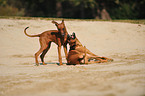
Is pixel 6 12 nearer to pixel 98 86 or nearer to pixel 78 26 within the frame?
pixel 78 26

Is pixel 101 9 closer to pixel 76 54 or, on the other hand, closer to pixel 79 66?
pixel 76 54

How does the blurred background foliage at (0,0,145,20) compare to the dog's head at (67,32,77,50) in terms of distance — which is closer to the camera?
the dog's head at (67,32,77,50)

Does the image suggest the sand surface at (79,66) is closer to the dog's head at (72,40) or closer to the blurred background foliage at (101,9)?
the dog's head at (72,40)

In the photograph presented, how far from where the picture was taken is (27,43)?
57.3 ft

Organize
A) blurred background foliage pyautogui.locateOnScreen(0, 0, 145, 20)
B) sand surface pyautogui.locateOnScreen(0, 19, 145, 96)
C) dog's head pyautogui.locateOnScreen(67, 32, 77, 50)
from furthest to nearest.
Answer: blurred background foliage pyautogui.locateOnScreen(0, 0, 145, 20) < dog's head pyautogui.locateOnScreen(67, 32, 77, 50) < sand surface pyautogui.locateOnScreen(0, 19, 145, 96)

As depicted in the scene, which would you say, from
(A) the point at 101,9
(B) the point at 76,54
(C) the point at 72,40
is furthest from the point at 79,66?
(A) the point at 101,9

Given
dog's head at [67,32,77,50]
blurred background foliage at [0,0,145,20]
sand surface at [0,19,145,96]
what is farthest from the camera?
blurred background foliage at [0,0,145,20]

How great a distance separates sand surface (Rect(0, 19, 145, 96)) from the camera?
584 cm

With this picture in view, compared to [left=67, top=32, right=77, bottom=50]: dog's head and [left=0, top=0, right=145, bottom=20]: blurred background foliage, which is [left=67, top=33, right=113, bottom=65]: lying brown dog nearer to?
[left=67, top=32, right=77, bottom=50]: dog's head

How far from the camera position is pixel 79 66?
959 cm

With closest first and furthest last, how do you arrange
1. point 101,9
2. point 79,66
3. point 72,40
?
1. point 79,66
2. point 72,40
3. point 101,9

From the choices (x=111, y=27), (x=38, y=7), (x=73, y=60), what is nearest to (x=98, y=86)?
(x=73, y=60)

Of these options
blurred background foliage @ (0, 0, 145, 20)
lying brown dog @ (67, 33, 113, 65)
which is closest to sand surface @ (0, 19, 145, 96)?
lying brown dog @ (67, 33, 113, 65)

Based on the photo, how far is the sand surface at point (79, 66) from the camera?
5836 millimetres
